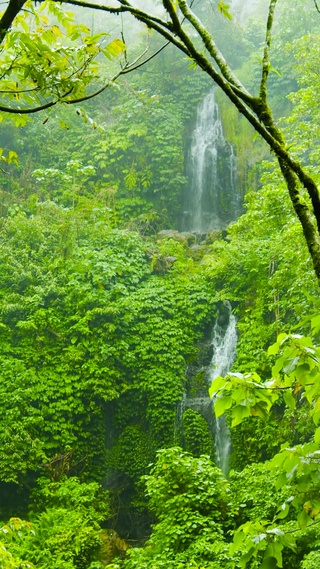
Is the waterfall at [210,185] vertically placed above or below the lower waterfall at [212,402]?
above

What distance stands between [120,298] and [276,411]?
3.54 m

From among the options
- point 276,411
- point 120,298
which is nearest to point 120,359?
point 120,298

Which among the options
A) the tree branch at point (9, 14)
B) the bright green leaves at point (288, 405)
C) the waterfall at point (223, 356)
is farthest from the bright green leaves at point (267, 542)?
the waterfall at point (223, 356)

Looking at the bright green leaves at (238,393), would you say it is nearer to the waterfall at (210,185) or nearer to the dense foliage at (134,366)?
the dense foliage at (134,366)

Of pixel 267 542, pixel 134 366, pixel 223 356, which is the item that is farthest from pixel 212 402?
pixel 267 542

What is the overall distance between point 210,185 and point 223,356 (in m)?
6.72

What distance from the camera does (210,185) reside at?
622 inches

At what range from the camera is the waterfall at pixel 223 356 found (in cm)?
943

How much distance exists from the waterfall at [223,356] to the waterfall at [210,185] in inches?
189

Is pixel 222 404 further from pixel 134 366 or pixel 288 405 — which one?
pixel 134 366

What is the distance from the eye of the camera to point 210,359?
10.8m

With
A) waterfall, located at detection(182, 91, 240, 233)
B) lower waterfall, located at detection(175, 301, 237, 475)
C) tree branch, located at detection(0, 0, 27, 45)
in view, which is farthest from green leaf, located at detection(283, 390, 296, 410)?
waterfall, located at detection(182, 91, 240, 233)

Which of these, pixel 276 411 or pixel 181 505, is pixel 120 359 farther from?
pixel 181 505

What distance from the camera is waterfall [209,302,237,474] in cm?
943
